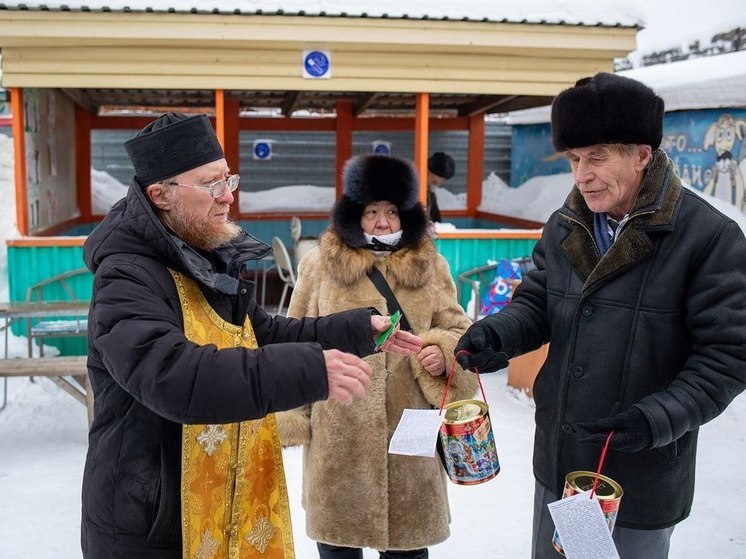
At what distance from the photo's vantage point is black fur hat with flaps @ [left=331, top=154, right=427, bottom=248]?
288 centimetres

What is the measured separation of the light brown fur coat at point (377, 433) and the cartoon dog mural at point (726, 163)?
528cm

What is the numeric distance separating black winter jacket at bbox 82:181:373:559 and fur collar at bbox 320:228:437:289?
0.78 metres

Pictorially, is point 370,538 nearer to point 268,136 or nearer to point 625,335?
point 625,335

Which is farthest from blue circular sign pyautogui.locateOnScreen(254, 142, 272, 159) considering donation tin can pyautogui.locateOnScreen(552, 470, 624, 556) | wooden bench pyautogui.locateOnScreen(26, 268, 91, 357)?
donation tin can pyautogui.locateOnScreen(552, 470, 624, 556)

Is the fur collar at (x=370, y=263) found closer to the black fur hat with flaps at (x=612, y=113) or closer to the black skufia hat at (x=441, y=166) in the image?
the black fur hat with flaps at (x=612, y=113)

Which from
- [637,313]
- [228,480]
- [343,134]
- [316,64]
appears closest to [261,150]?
[343,134]

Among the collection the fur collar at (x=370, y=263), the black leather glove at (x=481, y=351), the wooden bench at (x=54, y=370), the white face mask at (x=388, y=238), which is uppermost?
the white face mask at (x=388, y=238)

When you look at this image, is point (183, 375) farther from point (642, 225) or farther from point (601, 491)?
point (642, 225)

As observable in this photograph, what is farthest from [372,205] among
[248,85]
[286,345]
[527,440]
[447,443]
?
[248,85]

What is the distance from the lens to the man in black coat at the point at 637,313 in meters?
1.76

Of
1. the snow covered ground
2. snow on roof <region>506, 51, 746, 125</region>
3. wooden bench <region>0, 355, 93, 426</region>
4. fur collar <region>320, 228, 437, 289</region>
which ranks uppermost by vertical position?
snow on roof <region>506, 51, 746, 125</region>

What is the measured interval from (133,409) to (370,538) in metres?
1.28

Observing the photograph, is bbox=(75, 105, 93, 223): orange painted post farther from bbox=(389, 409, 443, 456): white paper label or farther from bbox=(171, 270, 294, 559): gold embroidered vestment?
bbox=(389, 409, 443, 456): white paper label

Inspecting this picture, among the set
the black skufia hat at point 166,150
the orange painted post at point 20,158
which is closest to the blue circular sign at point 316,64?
the orange painted post at point 20,158
